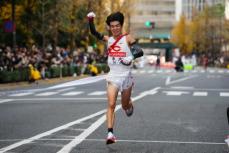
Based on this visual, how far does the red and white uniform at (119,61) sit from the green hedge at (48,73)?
24.4 m

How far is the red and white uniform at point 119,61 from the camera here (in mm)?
10141

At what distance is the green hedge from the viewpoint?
3459 centimetres

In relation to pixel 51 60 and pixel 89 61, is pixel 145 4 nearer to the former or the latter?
pixel 89 61

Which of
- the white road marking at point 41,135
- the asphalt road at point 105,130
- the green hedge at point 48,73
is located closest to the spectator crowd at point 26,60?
the green hedge at point 48,73

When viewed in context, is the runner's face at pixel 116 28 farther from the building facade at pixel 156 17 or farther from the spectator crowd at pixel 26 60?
the building facade at pixel 156 17

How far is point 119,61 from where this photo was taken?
10125 millimetres

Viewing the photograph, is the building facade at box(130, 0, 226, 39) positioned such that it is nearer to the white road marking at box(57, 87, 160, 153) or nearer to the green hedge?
the green hedge

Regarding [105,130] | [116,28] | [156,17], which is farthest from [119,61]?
[156,17]

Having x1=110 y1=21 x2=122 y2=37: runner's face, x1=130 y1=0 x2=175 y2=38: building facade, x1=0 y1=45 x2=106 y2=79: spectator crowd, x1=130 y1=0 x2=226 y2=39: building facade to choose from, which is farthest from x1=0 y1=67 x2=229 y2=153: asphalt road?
x1=130 y1=0 x2=175 y2=38: building facade

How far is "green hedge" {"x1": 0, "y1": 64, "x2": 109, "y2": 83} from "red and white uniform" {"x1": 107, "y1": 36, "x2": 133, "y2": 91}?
24443mm

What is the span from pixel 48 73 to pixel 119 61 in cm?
3271

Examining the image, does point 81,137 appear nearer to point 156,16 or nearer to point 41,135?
point 41,135

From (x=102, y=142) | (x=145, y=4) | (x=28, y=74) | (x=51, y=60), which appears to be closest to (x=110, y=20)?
(x=102, y=142)

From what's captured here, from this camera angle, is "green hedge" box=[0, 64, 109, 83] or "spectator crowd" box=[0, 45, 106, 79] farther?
"spectator crowd" box=[0, 45, 106, 79]
